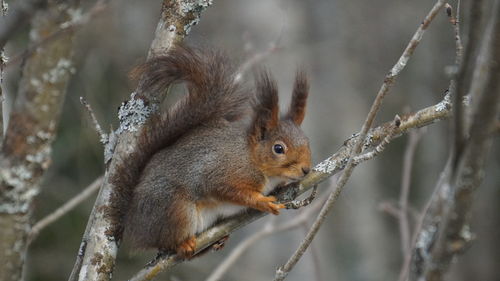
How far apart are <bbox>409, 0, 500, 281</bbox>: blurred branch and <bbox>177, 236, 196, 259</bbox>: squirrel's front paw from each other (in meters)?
1.19

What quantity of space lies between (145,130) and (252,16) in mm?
Answer: 3787

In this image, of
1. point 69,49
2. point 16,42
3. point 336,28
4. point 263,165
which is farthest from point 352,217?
point 69,49

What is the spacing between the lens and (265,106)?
2.62 meters

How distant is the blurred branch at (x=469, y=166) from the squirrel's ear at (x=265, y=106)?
1.37 meters

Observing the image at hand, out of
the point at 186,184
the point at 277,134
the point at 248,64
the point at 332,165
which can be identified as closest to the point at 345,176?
the point at 332,165

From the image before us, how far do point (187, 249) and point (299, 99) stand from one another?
0.74m

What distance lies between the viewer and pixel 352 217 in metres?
6.64

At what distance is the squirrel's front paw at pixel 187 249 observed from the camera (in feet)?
7.38

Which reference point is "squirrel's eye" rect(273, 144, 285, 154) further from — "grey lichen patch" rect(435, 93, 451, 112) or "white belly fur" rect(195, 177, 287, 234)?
"grey lichen patch" rect(435, 93, 451, 112)

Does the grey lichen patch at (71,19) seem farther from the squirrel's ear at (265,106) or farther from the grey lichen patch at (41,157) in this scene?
the squirrel's ear at (265,106)

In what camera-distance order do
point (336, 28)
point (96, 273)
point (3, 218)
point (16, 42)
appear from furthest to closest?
point (336, 28) → point (16, 42) → point (96, 273) → point (3, 218)

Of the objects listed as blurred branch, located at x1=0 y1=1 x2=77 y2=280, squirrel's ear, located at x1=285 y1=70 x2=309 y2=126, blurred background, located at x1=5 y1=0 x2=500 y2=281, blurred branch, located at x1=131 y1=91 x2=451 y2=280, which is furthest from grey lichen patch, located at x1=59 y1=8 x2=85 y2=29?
blurred background, located at x1=5 y1=0 x2=500 y2=281

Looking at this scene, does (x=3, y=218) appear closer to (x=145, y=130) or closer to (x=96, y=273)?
(x=96, y=273)

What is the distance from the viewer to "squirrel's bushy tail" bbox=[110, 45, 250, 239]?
7.07ft
